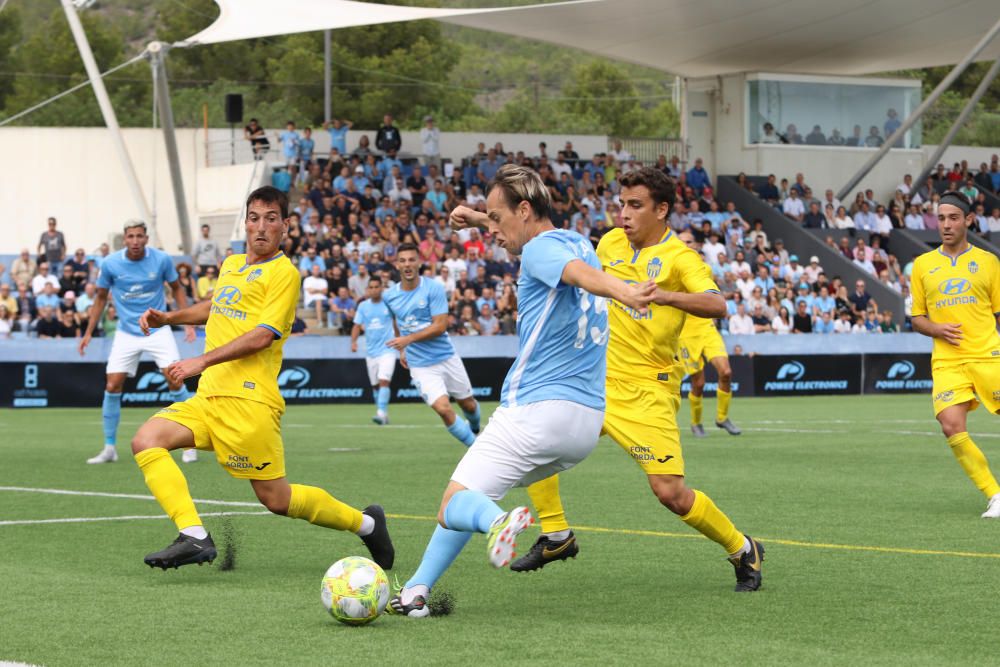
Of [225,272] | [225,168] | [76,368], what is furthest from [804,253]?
[225,272]

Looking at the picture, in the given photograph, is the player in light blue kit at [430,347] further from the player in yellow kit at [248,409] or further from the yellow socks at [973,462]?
the player in yellow kit at [248,409]

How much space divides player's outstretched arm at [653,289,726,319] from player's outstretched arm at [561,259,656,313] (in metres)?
0.90

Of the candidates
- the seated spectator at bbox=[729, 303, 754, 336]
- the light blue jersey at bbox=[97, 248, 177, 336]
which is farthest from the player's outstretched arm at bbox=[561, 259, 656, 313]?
the seated spectator at bbox=[729, 303, 754, 336]

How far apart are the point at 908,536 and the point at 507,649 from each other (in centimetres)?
451

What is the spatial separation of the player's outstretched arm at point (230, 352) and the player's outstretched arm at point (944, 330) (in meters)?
5.17

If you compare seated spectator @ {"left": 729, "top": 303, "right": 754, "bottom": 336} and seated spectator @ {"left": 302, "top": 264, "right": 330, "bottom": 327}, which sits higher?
seated spectator @ {"left": 302, "top": 264, "right": 330, "bottom": 327}

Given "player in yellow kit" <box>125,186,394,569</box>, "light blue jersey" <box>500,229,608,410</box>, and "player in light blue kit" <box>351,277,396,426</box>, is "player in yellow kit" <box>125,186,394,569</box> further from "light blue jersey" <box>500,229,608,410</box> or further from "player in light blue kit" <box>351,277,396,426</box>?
"player in light blue kit" <box>351,277,396,426</box>

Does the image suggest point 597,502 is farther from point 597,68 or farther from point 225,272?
point 597,68

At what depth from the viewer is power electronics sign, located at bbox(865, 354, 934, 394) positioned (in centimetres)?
3138

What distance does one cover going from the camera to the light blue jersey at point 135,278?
14742 millimetres

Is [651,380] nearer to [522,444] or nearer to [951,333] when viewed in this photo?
[522,444]

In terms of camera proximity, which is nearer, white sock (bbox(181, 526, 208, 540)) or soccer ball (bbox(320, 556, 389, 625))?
soccer ball (bbox(320, 556, 389, 625))

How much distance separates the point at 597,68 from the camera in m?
104

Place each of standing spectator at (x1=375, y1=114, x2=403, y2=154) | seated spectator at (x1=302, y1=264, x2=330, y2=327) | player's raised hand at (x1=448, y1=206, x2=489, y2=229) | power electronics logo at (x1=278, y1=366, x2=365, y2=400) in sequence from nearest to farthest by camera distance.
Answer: player's raised hand at (x1=448, y1=206, x2=489, y2=229)
power electronics logo at (x1=278, y1=366, x2=365, y2=400)
seated spectator at (x1=302, y1=264, x2=330, y2=327)
standing spectator at (x1=375, y1=114, x2=403, y2=154)
